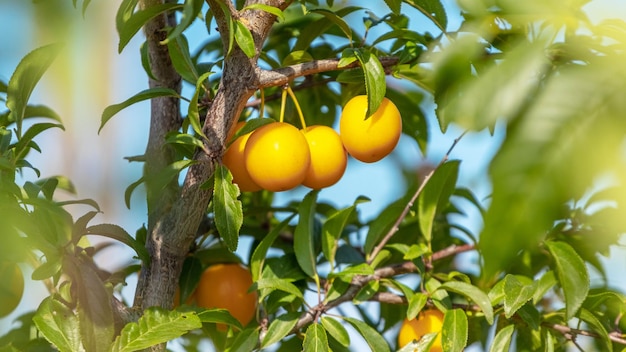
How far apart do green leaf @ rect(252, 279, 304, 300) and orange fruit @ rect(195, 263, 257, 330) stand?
12cm

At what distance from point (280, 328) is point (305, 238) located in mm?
145

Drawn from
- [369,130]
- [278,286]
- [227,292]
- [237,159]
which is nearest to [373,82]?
[369,130]

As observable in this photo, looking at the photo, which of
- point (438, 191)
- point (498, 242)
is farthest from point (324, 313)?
point (498, 242)

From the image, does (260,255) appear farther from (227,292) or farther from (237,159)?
(237,159)

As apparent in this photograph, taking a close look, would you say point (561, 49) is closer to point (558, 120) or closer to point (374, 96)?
point (374, 96)

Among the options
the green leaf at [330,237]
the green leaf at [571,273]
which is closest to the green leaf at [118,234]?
the green leaf at [330,237]

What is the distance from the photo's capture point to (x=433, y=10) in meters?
0.91

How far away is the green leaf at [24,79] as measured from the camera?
932 millimetres

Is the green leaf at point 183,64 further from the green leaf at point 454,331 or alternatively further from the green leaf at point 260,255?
the green leaf at point 454,331

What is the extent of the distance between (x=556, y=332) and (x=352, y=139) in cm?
43

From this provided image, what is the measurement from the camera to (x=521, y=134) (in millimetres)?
302

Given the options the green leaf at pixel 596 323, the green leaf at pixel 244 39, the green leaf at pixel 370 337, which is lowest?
the green leaf at pixel 596 323

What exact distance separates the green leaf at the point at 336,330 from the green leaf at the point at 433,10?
0.41m

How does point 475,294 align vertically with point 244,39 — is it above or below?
below
